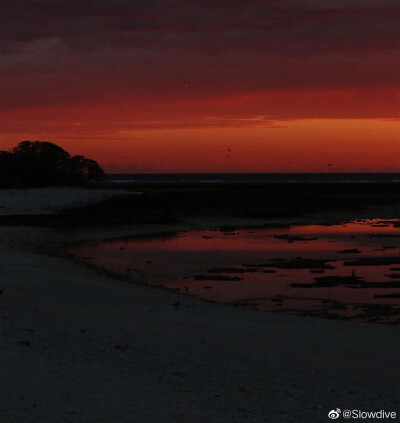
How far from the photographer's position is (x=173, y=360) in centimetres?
1016

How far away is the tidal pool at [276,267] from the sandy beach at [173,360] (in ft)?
8.50

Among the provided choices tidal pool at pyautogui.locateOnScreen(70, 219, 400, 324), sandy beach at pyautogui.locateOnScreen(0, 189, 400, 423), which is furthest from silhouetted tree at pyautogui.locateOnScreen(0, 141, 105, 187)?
sandy beach at pyautogui.locateOnScreen(0, 189, 400, 423)

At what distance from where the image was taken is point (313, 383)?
9.42 metres

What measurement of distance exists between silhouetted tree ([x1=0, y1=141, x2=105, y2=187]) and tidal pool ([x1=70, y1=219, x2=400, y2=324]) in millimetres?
57033

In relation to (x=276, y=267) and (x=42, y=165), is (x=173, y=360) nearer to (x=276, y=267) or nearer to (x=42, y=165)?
(x=276, y=267)

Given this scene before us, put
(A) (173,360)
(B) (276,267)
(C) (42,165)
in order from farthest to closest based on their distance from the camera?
1. (C) (42,165)
2. (B) (276,267)
3. (A) (173,360)

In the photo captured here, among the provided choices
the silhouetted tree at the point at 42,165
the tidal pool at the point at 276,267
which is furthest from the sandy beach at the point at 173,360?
the silhouetted tree at the point at 42,165

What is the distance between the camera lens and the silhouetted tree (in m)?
89.8

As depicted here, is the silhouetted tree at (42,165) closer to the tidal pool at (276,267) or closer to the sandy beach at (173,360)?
the tidal pool at (276,267)

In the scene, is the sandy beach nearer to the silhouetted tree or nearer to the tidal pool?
the tidal pool

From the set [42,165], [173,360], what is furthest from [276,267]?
→ [42,165]

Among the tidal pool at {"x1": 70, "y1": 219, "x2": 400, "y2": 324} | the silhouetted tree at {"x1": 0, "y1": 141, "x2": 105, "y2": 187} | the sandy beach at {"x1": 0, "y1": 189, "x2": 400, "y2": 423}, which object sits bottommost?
the tidal pool at {"x1": 70, "y1": 219, "x2": 400, "y2": 324}

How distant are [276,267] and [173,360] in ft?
47.3

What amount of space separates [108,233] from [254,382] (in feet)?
90.1
